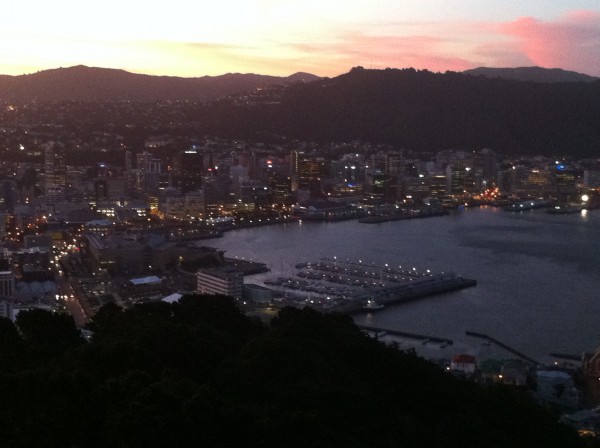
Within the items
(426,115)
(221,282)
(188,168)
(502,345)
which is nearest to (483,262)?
(221,282)

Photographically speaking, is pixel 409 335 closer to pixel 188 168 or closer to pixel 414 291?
pixel 414 291

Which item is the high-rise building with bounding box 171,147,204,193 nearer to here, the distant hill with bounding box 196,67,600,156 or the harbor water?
the harbor water

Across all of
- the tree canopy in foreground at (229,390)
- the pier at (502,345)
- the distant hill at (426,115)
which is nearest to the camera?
the tree canopy in foreground at (229,390)

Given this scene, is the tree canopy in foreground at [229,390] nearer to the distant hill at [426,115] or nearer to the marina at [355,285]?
the marina at [355,285]

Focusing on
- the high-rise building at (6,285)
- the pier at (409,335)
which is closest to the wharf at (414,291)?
the pier at (409,335)

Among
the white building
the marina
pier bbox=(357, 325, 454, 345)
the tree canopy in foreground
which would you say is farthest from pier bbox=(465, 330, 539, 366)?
the tree canopy in foreground

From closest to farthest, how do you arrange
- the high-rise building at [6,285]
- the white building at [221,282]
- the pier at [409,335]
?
the pier at [409,335]
the high-rise building at [6,285]
the white building at [221,282]

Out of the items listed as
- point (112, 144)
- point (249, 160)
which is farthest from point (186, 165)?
point (112, 144)
